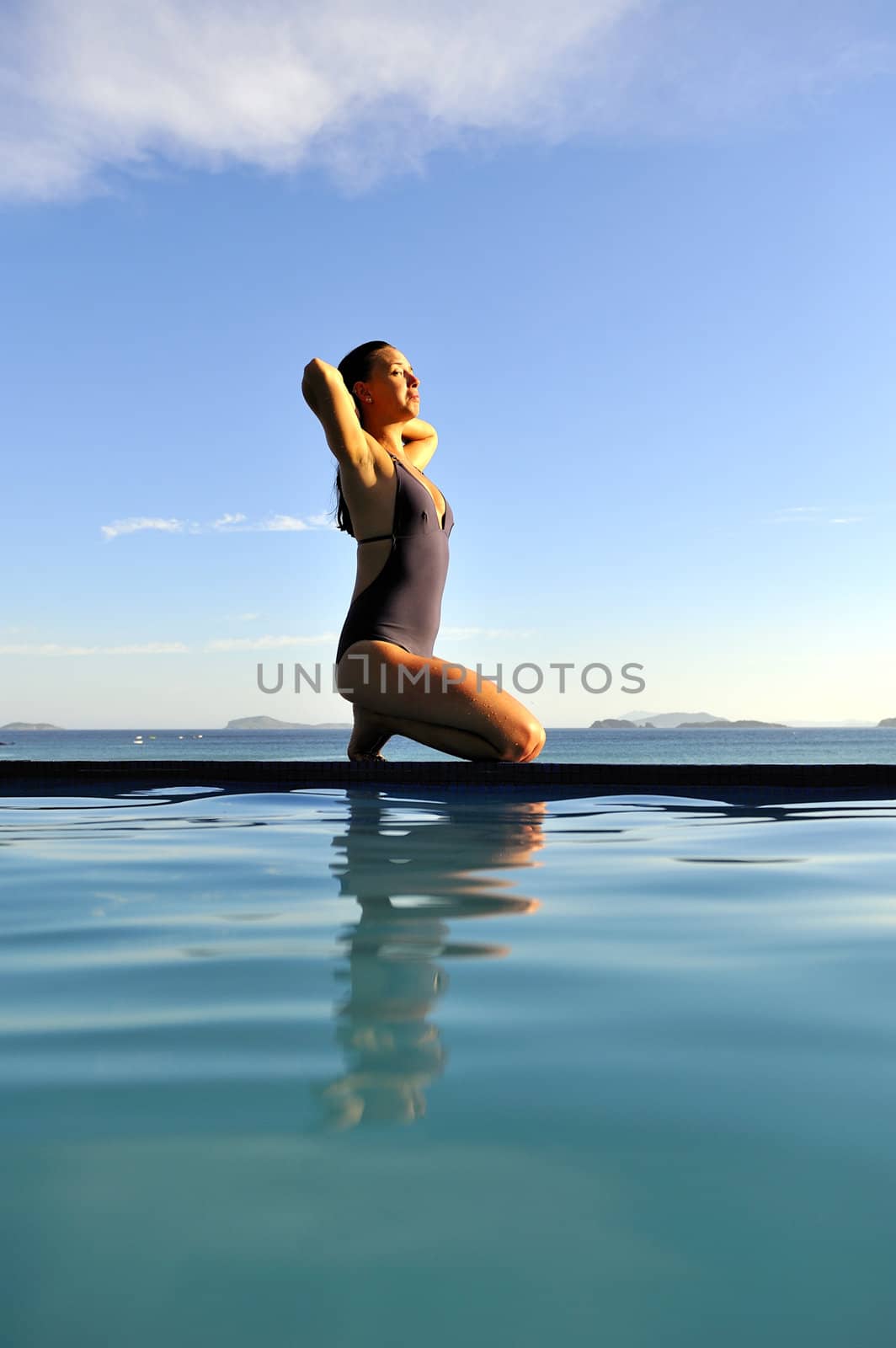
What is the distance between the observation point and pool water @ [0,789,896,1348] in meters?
0.77

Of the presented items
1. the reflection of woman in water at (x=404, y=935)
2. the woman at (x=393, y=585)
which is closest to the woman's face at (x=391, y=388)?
the woman at (x=393, y=585)

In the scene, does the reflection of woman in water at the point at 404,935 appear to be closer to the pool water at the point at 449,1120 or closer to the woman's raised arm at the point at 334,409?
the pool water at the point at 449,1120

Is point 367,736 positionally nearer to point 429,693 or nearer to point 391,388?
point 429,693

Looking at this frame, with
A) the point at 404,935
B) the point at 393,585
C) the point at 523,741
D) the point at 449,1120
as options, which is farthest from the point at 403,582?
the point at 449,1120

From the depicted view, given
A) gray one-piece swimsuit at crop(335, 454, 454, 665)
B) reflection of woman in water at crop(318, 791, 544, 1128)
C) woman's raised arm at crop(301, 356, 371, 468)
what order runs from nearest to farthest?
1. reflection of woman in water at crop(318, 791, 544, 1128)
2. woman's raised arm at crop(301, 356, 371, 468)
3. gray one-piece swimsuit at crop(335, 454, 454, 665)

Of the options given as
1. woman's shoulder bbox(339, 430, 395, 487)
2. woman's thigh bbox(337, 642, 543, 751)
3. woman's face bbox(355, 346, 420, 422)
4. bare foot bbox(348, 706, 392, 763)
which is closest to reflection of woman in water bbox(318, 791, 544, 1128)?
woman's thigh bbox(337, 642, 543, 751)

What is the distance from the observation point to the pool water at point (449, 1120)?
0.77m

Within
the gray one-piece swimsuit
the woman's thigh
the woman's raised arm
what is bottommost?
the woman's thigh

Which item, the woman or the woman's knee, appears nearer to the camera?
the woman

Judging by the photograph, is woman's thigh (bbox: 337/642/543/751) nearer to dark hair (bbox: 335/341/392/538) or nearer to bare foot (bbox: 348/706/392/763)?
bare foot (bbox: 348/706/392/763)

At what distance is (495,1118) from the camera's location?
1.09m

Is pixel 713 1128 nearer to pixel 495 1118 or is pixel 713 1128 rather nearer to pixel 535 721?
pixel 495 1118

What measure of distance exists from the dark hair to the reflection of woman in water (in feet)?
7.44

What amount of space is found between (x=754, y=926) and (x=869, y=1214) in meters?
1.26
